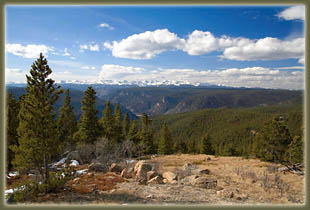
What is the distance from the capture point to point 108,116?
3259cm

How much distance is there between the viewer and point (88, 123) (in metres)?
26.7

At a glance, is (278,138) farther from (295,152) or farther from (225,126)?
(225,126)

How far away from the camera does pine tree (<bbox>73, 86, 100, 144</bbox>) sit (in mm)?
26031

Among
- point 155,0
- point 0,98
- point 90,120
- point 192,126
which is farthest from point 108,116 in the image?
point 192,126

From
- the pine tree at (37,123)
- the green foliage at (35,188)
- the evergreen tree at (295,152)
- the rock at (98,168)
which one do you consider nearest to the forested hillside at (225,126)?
the evergreen tree at (295,152)

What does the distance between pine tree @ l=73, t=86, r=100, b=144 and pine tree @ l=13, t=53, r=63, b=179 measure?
17466 mm

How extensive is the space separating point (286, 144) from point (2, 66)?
24.7 metres

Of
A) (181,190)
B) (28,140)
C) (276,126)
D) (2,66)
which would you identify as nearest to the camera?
(2,66)

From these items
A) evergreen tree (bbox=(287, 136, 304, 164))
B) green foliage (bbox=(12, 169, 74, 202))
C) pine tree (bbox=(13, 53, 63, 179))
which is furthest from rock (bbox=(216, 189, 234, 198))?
evergreen tree (bbox=(287, 136, 304, 164))

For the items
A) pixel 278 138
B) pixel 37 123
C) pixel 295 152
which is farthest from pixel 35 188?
pixel 295 152

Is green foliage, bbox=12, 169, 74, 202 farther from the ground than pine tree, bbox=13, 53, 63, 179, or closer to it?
closer to it

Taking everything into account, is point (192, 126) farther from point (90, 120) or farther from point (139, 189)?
point (139, 189)

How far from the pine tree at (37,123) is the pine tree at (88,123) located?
57.3 feet

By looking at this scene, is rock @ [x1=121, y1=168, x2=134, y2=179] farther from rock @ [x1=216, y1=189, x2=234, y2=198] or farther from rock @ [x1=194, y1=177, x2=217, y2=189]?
rock @ [x1=216, y1=189, x2=234, y2=198]
